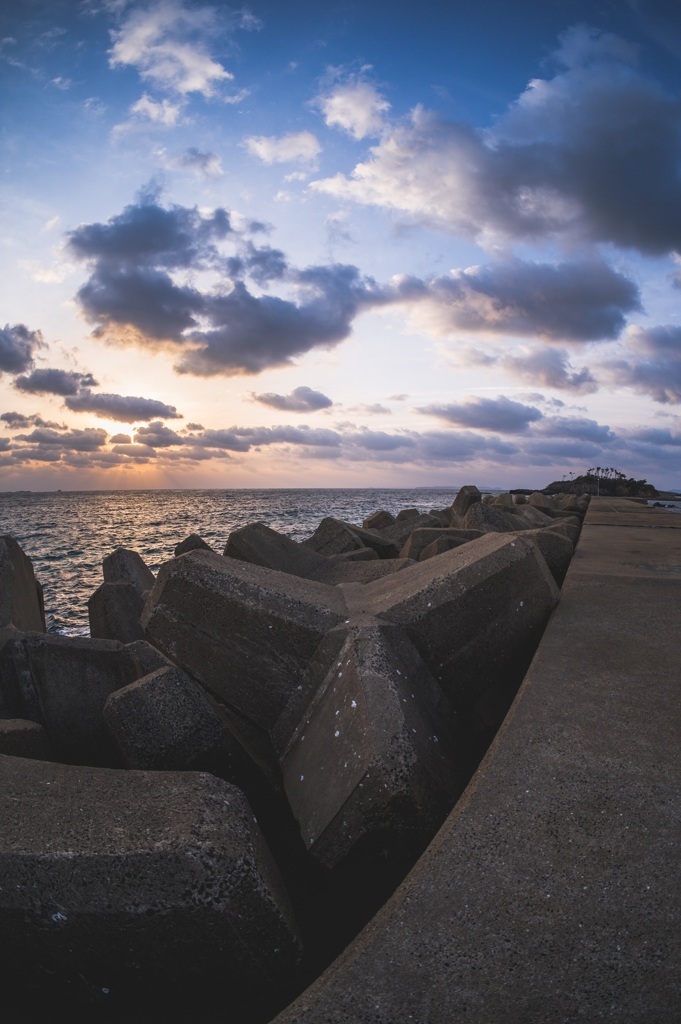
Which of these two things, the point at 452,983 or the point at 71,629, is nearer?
the point at 452,983

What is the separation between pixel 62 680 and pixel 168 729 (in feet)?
4.34

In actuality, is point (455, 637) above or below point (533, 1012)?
above

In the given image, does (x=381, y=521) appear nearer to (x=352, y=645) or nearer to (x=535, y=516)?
(x=535, y=516)

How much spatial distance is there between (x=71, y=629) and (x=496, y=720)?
7588 mm

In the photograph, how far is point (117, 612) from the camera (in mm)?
5148

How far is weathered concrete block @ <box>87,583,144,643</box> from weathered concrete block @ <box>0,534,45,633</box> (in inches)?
19.1

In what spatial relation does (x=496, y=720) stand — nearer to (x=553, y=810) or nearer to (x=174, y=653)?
(x=553, y=810)

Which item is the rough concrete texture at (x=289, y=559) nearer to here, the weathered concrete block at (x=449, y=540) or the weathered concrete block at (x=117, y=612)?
the weathered concrete block at (x=449, y=540)

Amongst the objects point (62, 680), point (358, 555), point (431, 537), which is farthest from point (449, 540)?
point (62, 680)

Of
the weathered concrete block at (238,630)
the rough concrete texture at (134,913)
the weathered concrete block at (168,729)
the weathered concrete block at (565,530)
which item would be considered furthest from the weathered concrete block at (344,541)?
the rough concrete texture at (134,913)

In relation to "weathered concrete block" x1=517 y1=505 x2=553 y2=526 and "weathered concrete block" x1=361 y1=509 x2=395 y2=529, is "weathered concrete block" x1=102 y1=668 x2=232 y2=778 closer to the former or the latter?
"weathered concrete block" x1=517 y1=505 x2=553 y2=526

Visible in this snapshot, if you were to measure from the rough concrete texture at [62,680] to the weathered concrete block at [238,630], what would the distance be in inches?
28.2

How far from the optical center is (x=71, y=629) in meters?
8.48

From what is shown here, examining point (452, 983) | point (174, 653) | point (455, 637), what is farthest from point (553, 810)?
point (174, 653)
